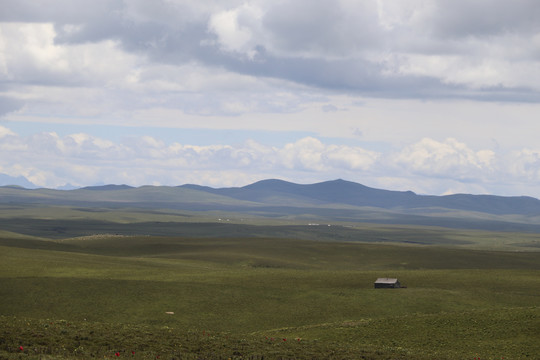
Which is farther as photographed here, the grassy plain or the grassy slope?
the grassy slope

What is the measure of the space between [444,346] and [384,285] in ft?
107

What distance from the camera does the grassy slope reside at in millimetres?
45844

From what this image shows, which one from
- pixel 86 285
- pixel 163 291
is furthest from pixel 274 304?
pixel 86 285

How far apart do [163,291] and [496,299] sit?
37.6 meters

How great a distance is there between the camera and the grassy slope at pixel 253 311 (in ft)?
150

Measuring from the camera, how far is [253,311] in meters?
71.6

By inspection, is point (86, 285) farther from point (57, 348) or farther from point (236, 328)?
point (57, 348)

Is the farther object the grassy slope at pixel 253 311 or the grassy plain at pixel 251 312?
the grassy slope at pixel 253 311

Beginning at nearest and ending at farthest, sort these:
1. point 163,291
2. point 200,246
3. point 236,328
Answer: point 236,328
point 163,291
point 200,246

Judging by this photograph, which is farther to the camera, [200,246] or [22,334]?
[200,246]

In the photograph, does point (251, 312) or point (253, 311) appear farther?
point (253, 311)

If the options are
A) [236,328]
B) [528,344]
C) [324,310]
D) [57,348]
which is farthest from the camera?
[324,310]

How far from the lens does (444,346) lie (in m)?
52.9

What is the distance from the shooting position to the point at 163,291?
7800 centimetres
